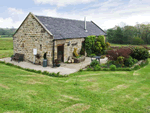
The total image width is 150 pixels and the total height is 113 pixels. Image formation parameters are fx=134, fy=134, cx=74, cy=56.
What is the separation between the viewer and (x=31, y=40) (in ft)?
58.1

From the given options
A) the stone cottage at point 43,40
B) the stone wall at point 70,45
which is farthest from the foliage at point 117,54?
the stone cottage at point 43,40

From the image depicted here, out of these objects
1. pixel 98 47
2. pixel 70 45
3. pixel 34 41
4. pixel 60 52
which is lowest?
pixel 60 52

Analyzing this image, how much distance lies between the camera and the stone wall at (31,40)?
53.3 feet

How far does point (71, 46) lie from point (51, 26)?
3.90m

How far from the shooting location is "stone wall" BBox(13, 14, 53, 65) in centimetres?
1625

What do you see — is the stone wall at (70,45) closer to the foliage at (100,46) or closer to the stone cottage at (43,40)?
the stone cottage at (43,40)

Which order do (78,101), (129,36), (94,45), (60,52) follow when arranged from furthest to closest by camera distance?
1. (129,36)
2. (94,45)
3. (60,52)
4. (78,101)

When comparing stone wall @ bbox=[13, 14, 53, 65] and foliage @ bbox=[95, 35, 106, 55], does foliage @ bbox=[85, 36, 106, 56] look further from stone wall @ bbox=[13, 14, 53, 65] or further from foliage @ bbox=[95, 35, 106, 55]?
stone wall @ bbox=[13, 14, 53, 65]

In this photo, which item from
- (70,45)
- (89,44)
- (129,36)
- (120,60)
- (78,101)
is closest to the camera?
(78,101)

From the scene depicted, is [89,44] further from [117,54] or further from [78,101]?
[78,101]

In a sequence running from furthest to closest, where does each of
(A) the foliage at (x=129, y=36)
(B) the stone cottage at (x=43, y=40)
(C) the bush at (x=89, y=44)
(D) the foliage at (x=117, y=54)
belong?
1. (A) the foliage at (x=129, y=36)
2. (C) the bush at (x=89, y=44)
3. (B) the stone cottage at (x=43, y=40)
4. (D) the foliage at (x=117, y=54)

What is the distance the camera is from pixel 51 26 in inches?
711

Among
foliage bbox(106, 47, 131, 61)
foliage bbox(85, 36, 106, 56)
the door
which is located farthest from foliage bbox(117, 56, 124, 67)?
foliage bbox(85, 36, 106, 56)

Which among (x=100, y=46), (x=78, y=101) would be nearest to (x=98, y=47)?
(x=100, y=46)
